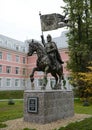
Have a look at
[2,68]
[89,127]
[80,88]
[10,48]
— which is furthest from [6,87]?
[89,127]

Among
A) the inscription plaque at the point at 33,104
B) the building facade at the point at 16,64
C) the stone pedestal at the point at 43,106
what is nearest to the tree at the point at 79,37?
the stone pedestal at the point at 43,106

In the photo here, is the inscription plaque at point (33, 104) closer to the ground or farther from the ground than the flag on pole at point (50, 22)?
closer to the ground

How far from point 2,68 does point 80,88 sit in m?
26.3

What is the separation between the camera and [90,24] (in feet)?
95.5

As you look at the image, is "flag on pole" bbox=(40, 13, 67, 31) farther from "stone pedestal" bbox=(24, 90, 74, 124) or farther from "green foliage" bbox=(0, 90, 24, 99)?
"green foliage" bbox=(0, 90, 24, 99)

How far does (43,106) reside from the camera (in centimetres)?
1227

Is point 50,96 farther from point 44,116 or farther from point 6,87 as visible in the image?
point 6,87

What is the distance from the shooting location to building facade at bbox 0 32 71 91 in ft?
174

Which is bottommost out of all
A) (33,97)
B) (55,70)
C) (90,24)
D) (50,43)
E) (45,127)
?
(45,127)

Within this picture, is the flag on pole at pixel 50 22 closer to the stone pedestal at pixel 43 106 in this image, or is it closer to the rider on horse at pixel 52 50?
the rider on horse at pixel 52 50

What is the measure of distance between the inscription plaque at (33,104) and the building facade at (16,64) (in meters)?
38.2

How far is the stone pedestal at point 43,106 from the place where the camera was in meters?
12.3

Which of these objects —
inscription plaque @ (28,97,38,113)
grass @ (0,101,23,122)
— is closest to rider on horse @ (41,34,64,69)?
inscription plaque @ (28,97,38,113)

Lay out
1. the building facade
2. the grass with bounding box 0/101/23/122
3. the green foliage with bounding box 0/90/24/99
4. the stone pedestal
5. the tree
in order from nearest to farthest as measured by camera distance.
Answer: the stone pedestal → the grass with bounding box 0/101/23/122 → the tree → the green foliage with bounding box 0/90/24/99 → the building facade
